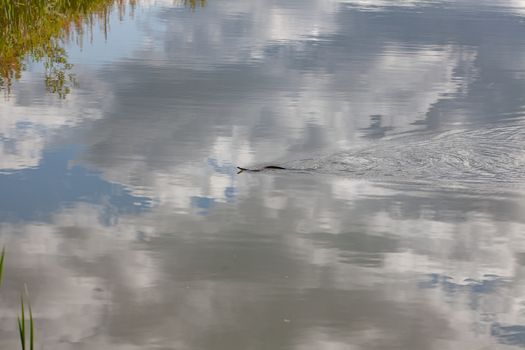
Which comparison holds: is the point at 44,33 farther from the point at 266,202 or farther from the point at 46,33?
the point at 266,202

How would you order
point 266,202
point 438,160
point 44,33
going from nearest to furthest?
point 266,202 → point 438,160 → point 44,33

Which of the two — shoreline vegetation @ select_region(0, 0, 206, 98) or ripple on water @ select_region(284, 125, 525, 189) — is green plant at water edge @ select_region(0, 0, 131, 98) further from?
ripple on water @ select_region(284, 125, 525, 189)

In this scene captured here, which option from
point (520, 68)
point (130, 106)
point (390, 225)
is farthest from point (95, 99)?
point (520, 68)

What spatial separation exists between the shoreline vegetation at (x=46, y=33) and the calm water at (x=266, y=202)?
0.19 metres

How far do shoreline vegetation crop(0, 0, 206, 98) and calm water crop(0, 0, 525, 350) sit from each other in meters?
0.19

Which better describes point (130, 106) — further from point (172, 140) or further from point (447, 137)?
point (447, 137)

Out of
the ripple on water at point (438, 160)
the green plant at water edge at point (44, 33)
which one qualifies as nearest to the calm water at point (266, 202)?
the ripple on water at point (438, 160)

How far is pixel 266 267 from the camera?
520 cm

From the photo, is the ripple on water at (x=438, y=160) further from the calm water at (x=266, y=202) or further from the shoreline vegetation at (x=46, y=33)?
the shoreline vegetation at (x=46, y=33)

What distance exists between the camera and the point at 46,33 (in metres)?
12.1

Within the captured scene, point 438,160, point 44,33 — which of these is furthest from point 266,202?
point 44,33

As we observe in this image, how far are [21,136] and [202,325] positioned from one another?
11.5ft

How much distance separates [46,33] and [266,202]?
657 cm

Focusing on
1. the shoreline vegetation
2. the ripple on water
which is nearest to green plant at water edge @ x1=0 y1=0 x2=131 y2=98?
the shoreline vegetation
